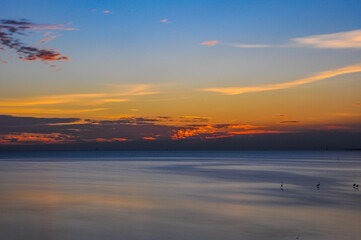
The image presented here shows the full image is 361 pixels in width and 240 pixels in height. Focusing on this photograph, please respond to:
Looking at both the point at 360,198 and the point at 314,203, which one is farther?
the point at 360,198

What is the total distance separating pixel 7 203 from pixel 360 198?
103 feet

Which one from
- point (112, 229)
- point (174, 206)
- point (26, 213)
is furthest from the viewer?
point (174, 206)

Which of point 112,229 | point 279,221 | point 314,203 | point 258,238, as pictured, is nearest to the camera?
point 258,238

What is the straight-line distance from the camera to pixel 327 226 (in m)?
23.7

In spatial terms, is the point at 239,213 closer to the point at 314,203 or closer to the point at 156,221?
the point at 156,221

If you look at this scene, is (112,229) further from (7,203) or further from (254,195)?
(254,195)

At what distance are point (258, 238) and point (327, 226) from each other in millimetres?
5731

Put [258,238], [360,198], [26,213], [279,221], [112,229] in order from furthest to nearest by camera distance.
Answer: [360,198], [26,213], [279,221], [112,229], [258,238]

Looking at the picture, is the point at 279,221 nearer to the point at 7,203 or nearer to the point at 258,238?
the point at 258,238

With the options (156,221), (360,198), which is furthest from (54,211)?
(360,198)

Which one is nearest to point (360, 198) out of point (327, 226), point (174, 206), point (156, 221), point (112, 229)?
point (327, 226)

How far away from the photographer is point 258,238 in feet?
67.5

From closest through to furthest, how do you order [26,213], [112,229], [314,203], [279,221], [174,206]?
[112,229] → [279,221] → [26,213] → [174,206] → [314,203]

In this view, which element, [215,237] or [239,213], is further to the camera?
[239,213]
